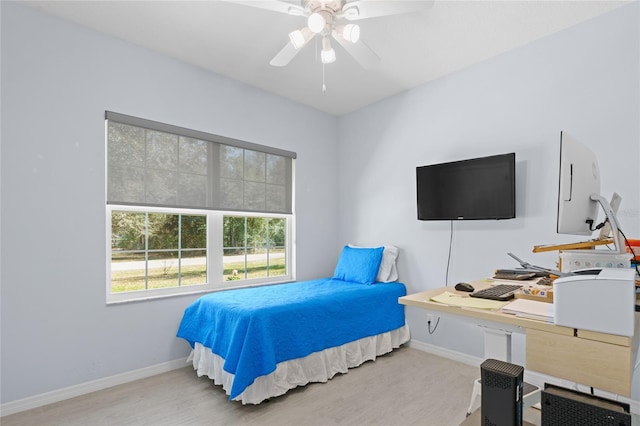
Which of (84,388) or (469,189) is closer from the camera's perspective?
(84,388)

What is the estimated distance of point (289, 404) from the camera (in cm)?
237

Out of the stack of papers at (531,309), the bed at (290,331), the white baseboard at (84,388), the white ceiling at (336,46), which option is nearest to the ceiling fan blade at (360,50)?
the white ceiling at (336,46)

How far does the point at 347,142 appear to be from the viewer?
4.35 m

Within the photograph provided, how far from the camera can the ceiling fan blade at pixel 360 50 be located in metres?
2.18

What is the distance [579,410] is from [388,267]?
2350 mm

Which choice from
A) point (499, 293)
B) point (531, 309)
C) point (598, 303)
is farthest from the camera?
point (499, 293)

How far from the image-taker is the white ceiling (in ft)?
7.80

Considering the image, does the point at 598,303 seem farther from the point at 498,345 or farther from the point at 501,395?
the point at 498,345

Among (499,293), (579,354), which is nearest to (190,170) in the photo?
(499,293)

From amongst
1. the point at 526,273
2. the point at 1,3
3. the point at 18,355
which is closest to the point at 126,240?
the point at 18,355

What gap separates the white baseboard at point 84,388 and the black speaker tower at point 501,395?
254 cm

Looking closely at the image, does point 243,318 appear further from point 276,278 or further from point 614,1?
point 614,1

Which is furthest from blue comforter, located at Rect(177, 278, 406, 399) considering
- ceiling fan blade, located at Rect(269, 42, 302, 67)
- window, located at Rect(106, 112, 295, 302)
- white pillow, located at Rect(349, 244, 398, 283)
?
ceiling fan blade, located at Rect(269, 42, 302, 67)

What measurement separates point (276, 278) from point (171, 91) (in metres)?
2.13
